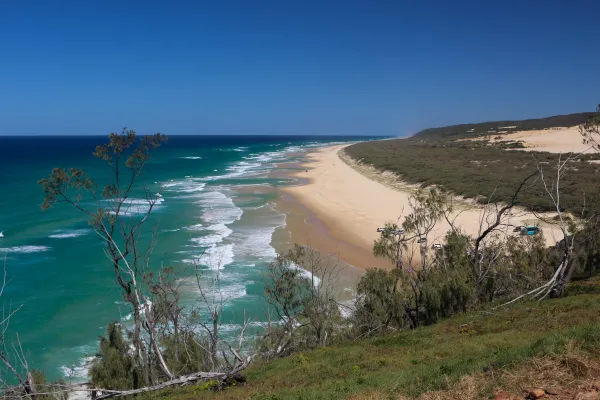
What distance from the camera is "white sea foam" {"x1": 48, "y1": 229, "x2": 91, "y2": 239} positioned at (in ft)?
134

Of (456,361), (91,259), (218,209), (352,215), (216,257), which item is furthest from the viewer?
(218,209)

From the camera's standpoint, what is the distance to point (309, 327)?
64.2 feet

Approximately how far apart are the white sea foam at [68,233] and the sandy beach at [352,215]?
62.6 feet

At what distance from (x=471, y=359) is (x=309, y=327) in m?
10.0

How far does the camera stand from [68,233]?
42.0m

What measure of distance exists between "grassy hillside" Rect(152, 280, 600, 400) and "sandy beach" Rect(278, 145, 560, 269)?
334 inches

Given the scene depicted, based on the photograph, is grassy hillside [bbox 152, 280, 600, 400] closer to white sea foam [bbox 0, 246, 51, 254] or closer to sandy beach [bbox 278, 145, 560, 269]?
sandy beach [bbox 278, 145, 560, 269]

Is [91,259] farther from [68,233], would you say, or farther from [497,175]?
[497,175]

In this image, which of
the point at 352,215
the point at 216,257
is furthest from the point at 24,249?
the point at 352,215

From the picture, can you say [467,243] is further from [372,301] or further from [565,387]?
[565,387]

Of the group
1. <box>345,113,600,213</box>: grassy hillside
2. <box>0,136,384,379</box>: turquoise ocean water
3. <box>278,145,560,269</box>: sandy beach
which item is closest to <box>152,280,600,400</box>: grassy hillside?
<box>278,145,560,269</box>: sandy beach

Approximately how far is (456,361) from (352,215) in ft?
120

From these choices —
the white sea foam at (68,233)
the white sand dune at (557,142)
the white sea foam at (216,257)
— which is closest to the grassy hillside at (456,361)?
the white sea foam at (216,257)

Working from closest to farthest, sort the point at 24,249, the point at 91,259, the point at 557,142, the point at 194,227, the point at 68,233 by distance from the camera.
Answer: the point at 91,259 < the point at 24,249 < the point at 68,233 < the point at 194,227 < the point at 557,142
